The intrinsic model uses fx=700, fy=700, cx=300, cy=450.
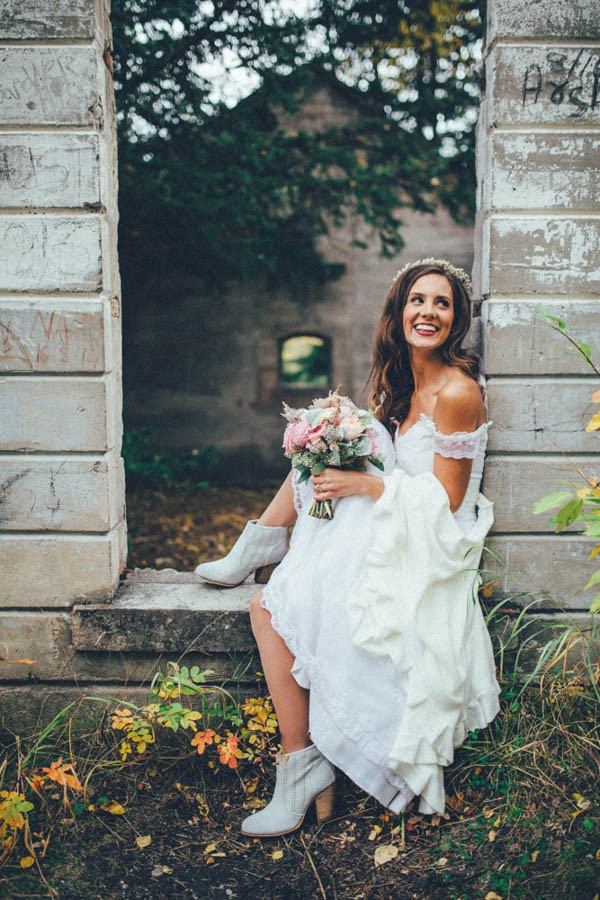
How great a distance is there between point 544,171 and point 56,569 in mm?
2731

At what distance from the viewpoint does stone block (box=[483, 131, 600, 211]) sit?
2.95 metres

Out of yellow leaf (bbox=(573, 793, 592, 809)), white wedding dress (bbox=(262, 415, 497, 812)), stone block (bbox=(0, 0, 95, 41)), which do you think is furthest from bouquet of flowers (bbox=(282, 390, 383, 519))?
stone block (bbox=(0, 0, 95, 41))

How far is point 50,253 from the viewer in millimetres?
2973

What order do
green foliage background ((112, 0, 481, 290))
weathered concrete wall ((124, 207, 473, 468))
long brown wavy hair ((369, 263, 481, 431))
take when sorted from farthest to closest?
weathered concrete wall ((124, 207, 473, 468)), green foliage background ((112, 0, 481, 290)), long brown wavy hair ((369, 263, 481, 431))

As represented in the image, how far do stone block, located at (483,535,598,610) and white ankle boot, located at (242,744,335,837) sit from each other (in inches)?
43.3

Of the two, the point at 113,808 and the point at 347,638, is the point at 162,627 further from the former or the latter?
the point at 347,638

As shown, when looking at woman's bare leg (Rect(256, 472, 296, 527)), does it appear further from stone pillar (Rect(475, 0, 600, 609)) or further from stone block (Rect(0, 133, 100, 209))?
stone block (Rect(0, 133, 100, 209))

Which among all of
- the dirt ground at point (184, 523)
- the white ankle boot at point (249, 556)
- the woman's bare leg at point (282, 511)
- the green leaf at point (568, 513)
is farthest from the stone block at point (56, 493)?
the dirt ground at point (184, 523)

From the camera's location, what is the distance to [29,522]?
122 inches

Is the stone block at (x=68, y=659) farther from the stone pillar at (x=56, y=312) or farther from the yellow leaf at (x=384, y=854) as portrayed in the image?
the yellow leaf at (x=384, y=854)

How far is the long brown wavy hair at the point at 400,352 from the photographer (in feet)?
9.71

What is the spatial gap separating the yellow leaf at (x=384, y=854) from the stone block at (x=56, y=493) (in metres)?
1.69

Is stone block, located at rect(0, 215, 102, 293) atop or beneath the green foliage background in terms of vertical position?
beneath

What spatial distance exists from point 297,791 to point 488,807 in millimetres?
729
